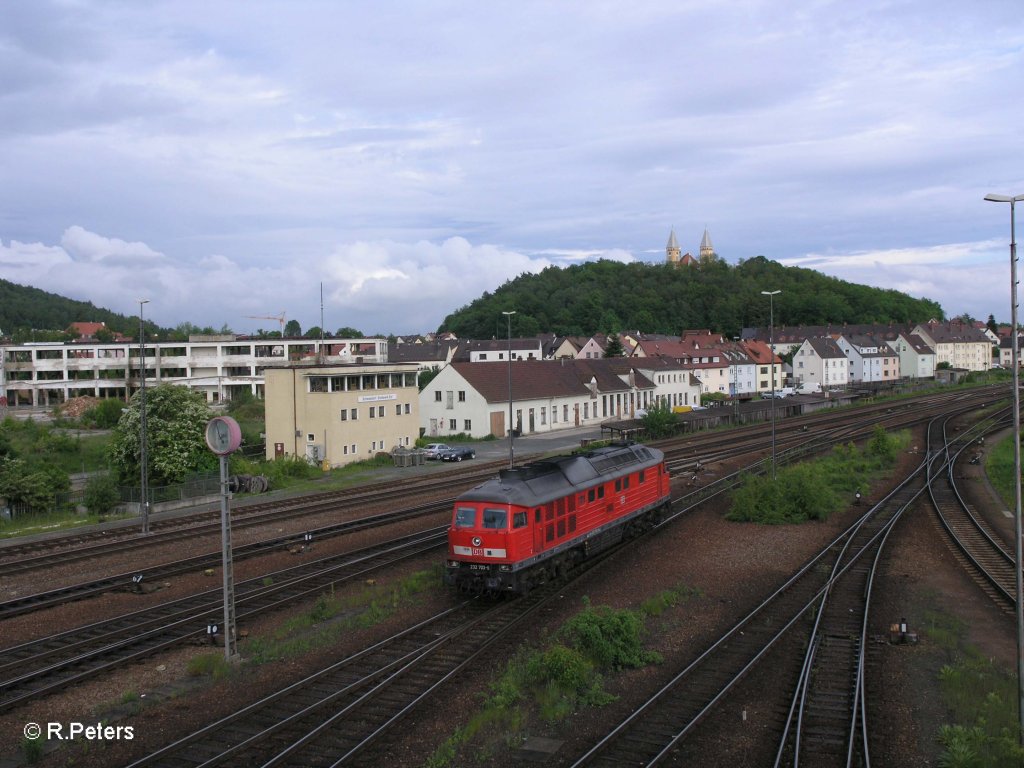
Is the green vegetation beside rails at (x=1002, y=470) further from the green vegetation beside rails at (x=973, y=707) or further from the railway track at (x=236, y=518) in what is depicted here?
the green vegetation beside rails at (x=973, y=707)

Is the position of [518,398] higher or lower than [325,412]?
higher

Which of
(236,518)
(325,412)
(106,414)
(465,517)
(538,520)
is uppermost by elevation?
(325,412)

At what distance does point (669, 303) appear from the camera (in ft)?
559

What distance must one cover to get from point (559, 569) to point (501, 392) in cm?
4143

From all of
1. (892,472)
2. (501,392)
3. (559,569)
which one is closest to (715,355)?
(501,392)

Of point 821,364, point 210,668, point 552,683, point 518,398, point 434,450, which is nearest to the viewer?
point 552,683

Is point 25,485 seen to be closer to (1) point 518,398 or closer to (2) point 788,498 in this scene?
(2) point 788,498

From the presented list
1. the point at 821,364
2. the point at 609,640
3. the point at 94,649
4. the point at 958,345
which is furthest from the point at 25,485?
the point at 958,345

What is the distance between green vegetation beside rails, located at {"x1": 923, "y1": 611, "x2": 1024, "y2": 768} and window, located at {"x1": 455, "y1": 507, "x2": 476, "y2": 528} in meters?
10.4

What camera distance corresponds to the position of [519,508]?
62.8 ft

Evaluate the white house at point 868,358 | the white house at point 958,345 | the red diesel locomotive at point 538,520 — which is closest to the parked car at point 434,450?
the red diesel locomotive at point 538,520

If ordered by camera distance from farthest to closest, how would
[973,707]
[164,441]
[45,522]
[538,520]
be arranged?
[164,441], [45,522], [538,520], [973,707]

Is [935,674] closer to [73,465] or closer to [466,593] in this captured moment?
[466,593]

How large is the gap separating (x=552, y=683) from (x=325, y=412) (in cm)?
3487
